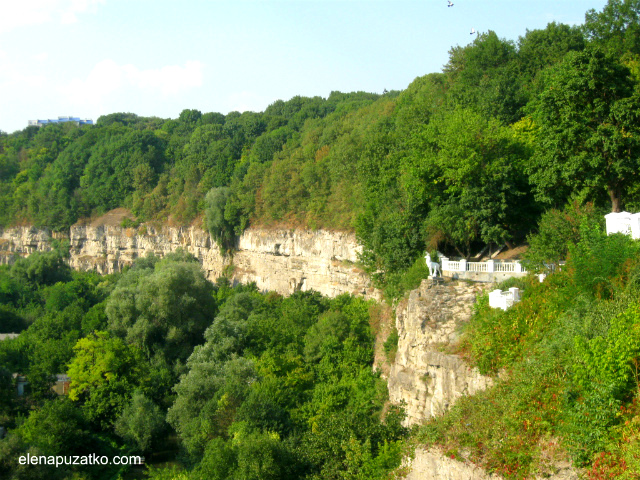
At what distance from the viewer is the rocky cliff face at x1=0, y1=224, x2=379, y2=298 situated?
1380 inches

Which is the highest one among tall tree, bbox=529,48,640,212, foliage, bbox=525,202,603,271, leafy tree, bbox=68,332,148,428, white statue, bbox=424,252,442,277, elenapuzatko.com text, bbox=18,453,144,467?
tall tree, bbox=529,48,640,212

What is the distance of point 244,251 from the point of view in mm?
45656

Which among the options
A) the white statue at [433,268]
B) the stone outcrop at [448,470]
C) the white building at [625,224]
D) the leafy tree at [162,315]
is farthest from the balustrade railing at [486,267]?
the leafy tree at [162,315]

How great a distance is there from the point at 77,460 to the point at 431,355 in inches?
525

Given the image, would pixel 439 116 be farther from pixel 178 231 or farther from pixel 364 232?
pixel 178 231

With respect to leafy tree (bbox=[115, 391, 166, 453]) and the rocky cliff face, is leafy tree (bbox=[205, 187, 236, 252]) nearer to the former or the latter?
the rocky cliff face

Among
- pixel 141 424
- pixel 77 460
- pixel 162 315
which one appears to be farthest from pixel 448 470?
pixel 162 315

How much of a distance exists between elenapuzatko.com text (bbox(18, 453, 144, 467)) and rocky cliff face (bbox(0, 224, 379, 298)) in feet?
41.1

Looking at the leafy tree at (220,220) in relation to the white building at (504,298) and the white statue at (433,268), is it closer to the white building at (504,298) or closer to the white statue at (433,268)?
the white statue at (433,268)

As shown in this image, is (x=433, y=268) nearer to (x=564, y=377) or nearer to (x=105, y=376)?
(x=564, y=377)

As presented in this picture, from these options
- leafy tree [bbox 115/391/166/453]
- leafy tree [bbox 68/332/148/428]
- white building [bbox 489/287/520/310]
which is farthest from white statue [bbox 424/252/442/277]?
leafy tree [bbox 68/332/148/428]

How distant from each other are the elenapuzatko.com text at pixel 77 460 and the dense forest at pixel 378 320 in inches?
9.1

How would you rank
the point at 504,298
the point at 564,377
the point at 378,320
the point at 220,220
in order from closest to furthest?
the point at 564,377
the point at 504,298
the point at 378,320
the point at 220,220

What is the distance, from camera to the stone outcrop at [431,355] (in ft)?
48.3
